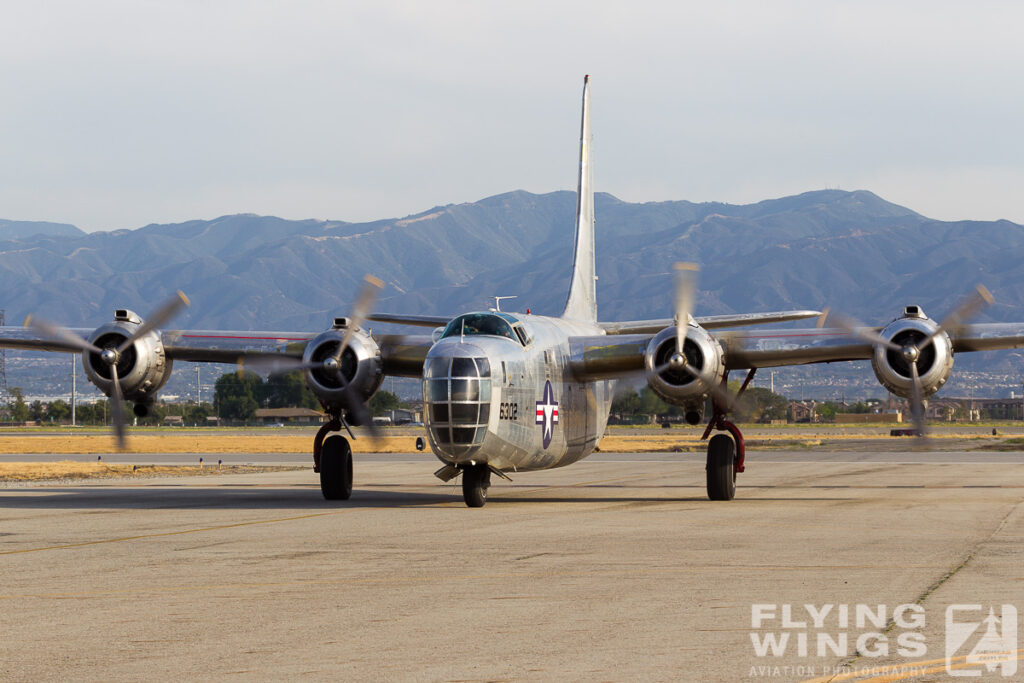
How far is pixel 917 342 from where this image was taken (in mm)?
25359

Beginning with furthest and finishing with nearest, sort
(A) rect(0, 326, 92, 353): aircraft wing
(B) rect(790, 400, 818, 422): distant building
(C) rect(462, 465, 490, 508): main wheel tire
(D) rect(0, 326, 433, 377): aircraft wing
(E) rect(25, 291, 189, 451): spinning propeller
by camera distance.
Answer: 1. (B) rect(790, 400, 818, 422): distant building
2. (D) rect(0, 326, 433, 377): aircraft wing
3. (A) rect(0, 326, 92, 353): aircraft wing
4. (E) rect(25, 291, 189, 451): spinning propeller
5. (C) rect(462, 465, 490, 508): main wheel tire

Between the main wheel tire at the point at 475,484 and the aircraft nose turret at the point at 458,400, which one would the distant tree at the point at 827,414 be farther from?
the aircraft nose turret at the point at 458,400

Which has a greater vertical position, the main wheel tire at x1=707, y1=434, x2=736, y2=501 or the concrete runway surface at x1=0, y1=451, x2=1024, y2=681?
the main wheel tire at x1=707, y1=434, x2=736, y2=501

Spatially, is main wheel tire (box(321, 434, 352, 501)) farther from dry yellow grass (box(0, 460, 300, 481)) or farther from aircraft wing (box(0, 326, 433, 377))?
dry yellow grass (box(0, 460, 300, 481))

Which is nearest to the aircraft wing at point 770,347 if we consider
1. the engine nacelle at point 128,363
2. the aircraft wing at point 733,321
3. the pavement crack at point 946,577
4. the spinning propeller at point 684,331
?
the aircraft wing at point 733,321

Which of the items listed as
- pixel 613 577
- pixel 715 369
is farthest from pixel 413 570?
pixel 715 369

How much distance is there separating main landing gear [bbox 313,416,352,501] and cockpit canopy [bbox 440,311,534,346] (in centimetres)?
456

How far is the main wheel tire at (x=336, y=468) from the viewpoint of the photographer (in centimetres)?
2714

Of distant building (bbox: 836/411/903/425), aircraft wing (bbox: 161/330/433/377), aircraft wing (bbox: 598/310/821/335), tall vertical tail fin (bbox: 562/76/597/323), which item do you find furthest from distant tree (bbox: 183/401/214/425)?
aircraft wing (bbox: 598/310/821/335)

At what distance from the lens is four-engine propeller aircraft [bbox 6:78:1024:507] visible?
2264 centimetres

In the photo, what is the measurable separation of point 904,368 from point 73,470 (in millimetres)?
30528

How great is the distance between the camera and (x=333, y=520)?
22.1 metres

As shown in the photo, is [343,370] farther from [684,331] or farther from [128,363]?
[684,331]

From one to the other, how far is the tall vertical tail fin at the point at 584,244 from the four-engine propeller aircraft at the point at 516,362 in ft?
9.57
